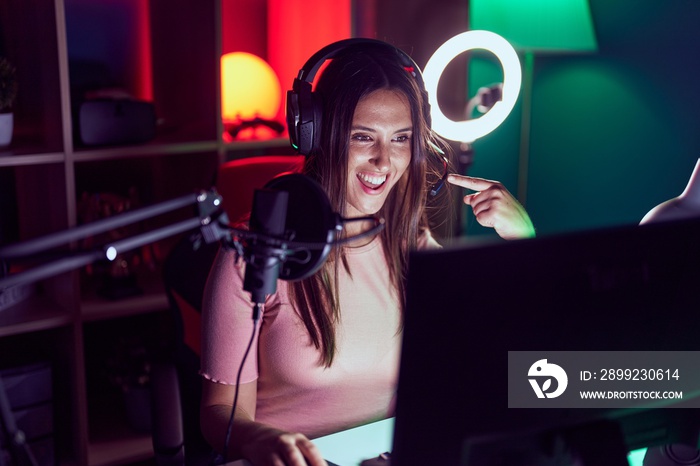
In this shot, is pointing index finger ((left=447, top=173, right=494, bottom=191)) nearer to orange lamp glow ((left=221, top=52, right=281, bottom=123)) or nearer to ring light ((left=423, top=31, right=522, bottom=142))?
ring light ((left=423, top=31, right=522, bottom=142))

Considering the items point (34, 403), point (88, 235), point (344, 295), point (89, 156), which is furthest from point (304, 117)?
point (34, 403)

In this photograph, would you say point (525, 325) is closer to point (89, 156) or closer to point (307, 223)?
point (307, 223)

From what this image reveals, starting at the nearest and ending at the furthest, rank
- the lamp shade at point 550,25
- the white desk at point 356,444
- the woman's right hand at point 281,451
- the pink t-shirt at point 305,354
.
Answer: the woman's right hand at point 281,451 < the white desk at point 356,444 < the pink t-shirt at point 305,354 < the lamp shade at point 550,25

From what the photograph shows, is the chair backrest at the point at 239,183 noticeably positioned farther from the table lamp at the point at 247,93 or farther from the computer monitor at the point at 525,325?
the computer monitor at the point at 525,325

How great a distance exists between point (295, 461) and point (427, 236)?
799mm

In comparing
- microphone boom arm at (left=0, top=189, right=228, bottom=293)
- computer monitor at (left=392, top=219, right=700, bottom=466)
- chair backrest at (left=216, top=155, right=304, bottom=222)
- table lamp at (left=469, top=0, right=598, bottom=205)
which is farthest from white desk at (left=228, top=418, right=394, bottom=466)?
table lamp at (left=469, top=0, right=598, bottom=205)

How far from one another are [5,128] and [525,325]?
1.79 m

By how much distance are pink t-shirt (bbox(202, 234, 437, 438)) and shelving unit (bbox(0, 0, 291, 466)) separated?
3.21 ft

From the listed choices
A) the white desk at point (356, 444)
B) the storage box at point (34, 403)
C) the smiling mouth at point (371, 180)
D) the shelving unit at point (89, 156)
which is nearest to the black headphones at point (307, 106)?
the smiling mouth at point (371, 180)

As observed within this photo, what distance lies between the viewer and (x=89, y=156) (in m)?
2.06

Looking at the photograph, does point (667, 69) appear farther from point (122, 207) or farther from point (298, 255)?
point (298, 255)

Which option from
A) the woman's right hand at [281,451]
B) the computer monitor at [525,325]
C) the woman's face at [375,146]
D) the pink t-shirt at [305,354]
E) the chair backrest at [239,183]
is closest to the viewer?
the computer monitor at [525,325]

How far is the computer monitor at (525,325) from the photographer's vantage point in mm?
706

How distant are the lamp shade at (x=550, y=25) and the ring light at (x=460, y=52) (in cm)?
125
